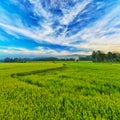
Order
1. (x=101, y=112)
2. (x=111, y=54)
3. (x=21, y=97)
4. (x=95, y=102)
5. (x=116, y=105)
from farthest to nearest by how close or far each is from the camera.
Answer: (x=111, y=54) → (x=21, y=97) → (x=95, y=102) → (x=116, y=105) → (x=101, y=112)

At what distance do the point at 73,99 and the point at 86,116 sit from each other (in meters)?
2.34

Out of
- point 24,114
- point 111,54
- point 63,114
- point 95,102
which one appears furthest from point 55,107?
point 111,54

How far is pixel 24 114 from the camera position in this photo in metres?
7.02

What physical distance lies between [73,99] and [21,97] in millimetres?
2536

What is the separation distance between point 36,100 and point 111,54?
115640 mm

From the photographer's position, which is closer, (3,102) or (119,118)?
(119,118)

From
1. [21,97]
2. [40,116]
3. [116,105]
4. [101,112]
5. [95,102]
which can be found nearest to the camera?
[40,116]

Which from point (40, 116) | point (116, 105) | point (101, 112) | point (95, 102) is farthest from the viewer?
point (95, 102)


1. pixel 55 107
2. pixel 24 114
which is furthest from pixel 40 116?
pixel 55 107

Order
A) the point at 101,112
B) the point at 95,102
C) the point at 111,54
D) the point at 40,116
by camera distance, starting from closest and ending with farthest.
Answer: the point at 40,116 < the point at 101,112 < the point at 95,102 < the point at 111,54

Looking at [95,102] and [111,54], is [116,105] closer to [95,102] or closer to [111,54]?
[95,102]

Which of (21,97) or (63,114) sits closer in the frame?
(63,114)

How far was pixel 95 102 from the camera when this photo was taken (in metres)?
8.89

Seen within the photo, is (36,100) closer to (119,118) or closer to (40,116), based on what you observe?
(40,116)
